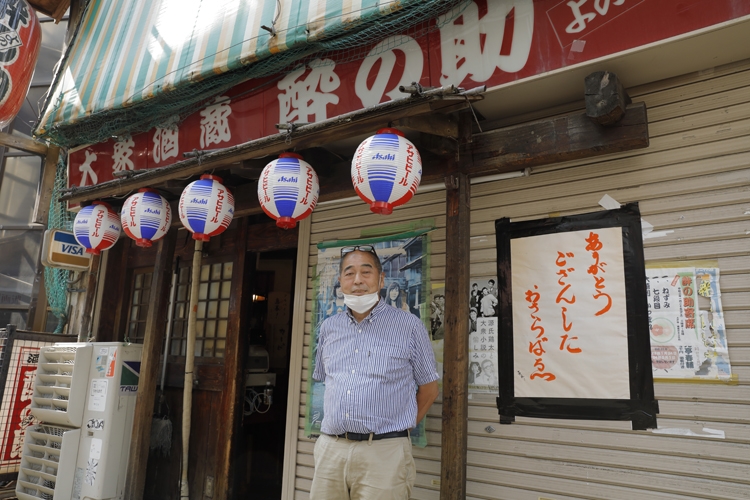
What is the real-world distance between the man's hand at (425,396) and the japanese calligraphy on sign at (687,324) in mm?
1647

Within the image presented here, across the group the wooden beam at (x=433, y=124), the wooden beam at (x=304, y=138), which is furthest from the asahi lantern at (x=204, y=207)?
the wooden beam at (x=433, y=124)

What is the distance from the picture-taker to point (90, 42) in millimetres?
7914

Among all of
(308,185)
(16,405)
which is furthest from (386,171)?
(16,405)

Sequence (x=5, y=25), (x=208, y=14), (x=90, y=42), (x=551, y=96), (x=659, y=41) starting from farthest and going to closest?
(x=90, y=42), (x=5, y=25), (x=208, y=14), (x=551, y=96), (x=659, y=41)

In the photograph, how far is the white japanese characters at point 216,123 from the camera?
588 centimetres

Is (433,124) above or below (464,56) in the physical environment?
below

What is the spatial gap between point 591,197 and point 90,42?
8.06 meters

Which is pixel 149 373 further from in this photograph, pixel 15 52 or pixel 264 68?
pixel 15 52

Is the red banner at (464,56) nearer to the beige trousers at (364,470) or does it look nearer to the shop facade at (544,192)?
the shop facade at (544,192)

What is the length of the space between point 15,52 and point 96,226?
3734mm

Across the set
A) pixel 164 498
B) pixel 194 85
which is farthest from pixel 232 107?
pixel 164 498

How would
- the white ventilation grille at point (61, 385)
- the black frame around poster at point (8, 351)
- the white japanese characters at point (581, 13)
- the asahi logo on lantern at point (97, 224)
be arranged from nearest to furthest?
1. the white japanese characters at point (581, 13)
2. the asahi logo on lantern at point (97, 224)
3. the white ventilation grille at point (61, 385)
4. the black frame around poster at point (8, 351)

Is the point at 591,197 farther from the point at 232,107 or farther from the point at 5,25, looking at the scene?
the point at 5,25

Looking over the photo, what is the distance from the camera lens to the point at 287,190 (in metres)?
4.21
